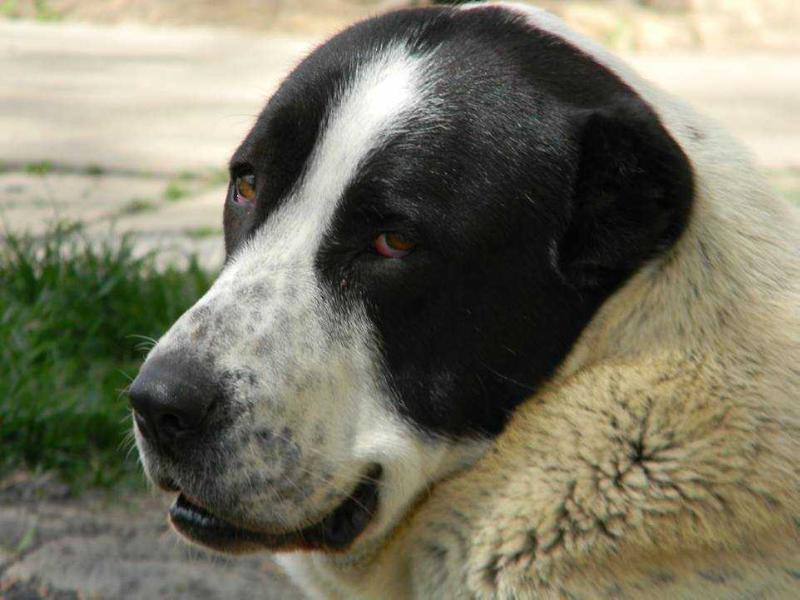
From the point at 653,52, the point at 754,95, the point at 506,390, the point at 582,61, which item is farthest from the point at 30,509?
the point at 653,52

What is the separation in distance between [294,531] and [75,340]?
7.25 ft

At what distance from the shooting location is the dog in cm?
221

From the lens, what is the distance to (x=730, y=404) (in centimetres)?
222

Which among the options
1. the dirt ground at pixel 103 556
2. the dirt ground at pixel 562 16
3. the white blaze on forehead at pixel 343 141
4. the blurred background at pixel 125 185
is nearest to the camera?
the white blaze on forehead at pixel 343 141

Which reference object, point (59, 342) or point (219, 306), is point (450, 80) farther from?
point (59, 342)

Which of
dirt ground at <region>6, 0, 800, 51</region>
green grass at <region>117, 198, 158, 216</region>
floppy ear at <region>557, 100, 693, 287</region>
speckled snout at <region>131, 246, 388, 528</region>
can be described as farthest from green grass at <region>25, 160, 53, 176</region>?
dirt ground at <region>6, 0, 800, 51</region>

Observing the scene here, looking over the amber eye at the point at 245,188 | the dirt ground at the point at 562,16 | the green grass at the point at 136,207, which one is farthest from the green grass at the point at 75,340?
the dirt ground at the point at 562,16

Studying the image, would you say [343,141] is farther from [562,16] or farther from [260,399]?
[562,16]

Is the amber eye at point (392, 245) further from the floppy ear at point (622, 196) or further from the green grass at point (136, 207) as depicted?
the green grass at point (136, 207)

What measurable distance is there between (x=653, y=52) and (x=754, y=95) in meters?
1.74

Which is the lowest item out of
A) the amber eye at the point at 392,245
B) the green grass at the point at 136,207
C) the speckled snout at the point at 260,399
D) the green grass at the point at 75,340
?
the green grass at the point at 136,207

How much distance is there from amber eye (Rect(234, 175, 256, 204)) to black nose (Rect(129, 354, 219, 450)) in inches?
19.8

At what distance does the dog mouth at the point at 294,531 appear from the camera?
2.40m

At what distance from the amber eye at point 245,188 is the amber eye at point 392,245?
1.17 ft
